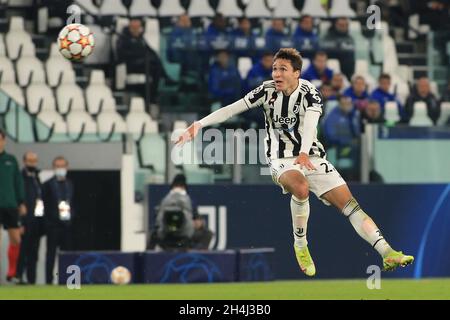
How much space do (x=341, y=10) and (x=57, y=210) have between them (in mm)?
7846

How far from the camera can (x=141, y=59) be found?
69.3 feet

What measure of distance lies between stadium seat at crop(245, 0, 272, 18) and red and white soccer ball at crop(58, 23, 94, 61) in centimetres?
851

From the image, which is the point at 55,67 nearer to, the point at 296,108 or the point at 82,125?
the point at 82,125

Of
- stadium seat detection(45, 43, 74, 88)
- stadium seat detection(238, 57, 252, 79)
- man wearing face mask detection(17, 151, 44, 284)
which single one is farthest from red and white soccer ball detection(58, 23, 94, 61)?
stadium seat detection(238, 57, 252, 79)

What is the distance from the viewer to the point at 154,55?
21.1 m

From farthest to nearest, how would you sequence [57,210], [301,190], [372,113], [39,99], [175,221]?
[39,99] < [372,113] < [57,210] < [175,221] < [301,190]

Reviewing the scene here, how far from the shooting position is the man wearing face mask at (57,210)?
61.5 feet

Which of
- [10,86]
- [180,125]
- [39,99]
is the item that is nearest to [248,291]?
[180,125]

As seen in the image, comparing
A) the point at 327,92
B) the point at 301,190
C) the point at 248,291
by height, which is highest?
the point at 327,92

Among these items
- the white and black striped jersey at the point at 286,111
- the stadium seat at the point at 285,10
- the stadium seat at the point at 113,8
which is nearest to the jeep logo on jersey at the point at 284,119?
the white and black striped jersey at the point at 286,111

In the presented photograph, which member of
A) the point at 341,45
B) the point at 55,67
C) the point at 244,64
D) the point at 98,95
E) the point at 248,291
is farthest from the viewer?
the point at 341,45

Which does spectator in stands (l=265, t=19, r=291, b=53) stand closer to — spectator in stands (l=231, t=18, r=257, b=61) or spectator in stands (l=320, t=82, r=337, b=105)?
spectator in stands (l=231, t=18, r=257, b=61)

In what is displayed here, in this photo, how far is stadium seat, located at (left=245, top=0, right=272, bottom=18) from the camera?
78.2ft
